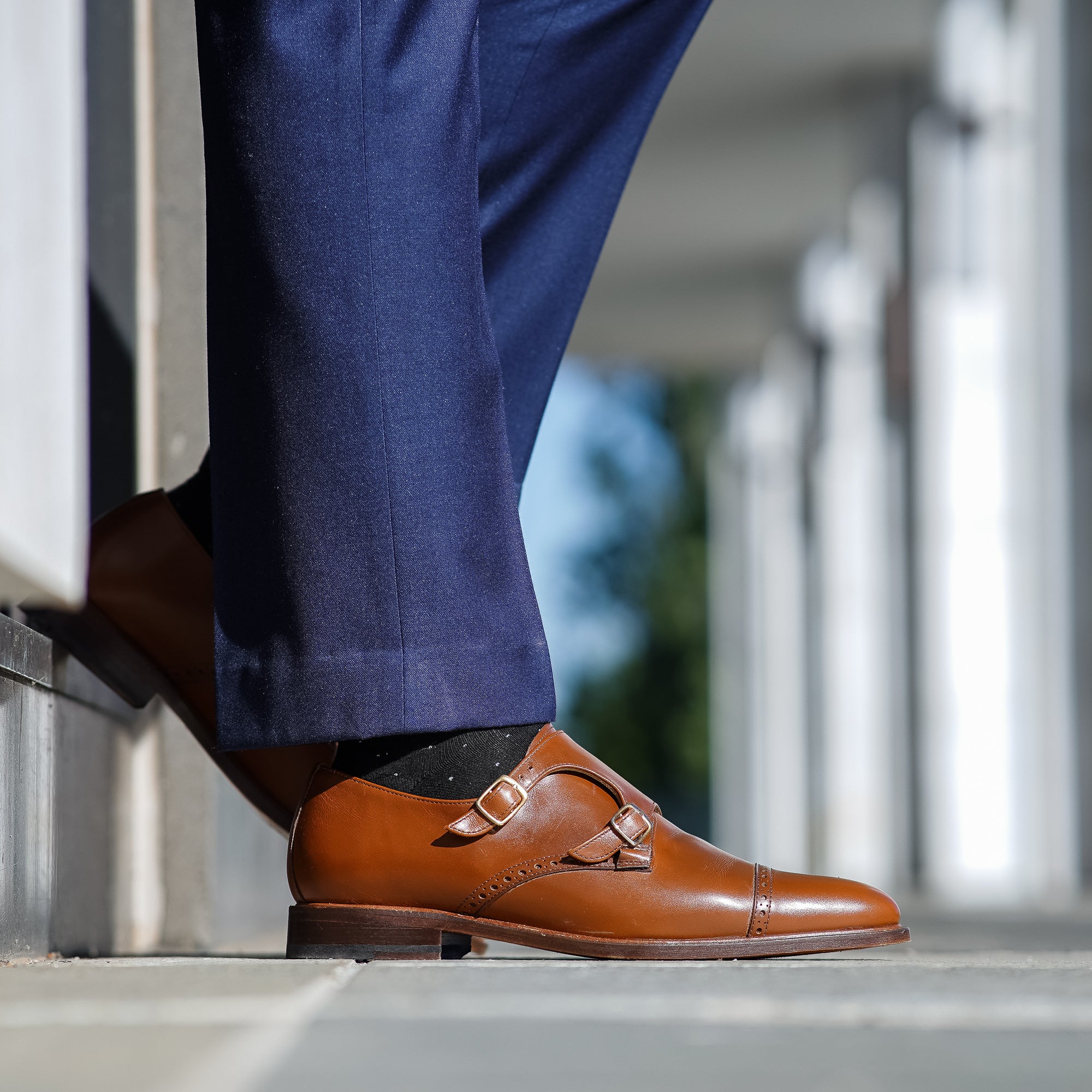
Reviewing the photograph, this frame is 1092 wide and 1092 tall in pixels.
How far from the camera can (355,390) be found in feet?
3.69

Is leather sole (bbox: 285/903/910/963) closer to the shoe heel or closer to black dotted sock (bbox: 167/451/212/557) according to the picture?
the shoe heel

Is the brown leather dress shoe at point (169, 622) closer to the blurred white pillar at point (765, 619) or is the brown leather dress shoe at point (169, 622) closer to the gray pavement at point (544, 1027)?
the gray pavement at point (544, 1027)

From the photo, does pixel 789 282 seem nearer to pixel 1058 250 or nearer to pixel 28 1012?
pixel 1058 250

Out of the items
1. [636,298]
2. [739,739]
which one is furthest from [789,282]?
[739,739]

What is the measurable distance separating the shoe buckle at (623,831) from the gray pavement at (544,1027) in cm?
15

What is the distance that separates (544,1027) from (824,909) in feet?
1.68

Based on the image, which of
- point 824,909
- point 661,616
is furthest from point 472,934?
point 661,616

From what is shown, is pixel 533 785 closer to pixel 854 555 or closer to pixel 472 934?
pixel 472 934

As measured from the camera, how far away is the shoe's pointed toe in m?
1.15

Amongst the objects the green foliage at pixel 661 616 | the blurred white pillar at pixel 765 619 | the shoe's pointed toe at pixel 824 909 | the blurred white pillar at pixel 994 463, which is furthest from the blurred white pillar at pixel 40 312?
the green foliage at pixel 661 616

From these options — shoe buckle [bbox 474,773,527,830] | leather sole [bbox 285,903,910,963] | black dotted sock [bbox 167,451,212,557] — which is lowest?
leather sole [bbox 285,903,910,963]

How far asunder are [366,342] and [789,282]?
10.5m

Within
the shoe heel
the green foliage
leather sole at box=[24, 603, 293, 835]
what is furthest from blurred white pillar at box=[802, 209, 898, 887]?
the green foliage

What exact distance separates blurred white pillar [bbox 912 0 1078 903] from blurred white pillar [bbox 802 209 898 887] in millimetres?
898
